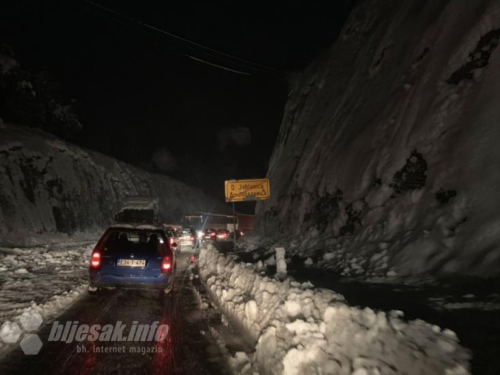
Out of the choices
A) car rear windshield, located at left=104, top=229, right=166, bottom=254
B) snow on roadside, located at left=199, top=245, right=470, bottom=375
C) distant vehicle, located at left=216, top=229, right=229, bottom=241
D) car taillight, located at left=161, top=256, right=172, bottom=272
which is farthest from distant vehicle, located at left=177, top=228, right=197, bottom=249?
snow on roadside, located at left=199, top=245, right=470, bottom=375

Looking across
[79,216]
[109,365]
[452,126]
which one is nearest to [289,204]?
[452,126]

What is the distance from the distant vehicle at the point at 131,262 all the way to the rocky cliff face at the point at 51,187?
59.3 feet

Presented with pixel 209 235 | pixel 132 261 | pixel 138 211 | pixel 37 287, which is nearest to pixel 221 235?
pixel 209 235

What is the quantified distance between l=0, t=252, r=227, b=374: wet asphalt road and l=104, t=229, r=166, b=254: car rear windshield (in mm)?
1261

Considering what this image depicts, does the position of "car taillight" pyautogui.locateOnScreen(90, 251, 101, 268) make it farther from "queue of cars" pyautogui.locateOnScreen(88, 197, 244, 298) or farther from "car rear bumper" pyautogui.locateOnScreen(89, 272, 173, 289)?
"car rear bumper" pyautogui.locateOnScreen(89, 272, 173, 289)

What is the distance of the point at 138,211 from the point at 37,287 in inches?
682

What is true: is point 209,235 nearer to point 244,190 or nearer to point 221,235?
point 221,235

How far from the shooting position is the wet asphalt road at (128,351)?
447 centimetres

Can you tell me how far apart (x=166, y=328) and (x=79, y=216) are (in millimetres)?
31247

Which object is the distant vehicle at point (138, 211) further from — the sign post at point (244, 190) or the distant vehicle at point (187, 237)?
the sign post at point (244, 190)

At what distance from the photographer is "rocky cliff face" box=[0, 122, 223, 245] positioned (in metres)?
25.9

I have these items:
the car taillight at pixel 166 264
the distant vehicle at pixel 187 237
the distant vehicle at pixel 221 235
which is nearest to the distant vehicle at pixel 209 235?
the distant vehicle at pixel 221 235

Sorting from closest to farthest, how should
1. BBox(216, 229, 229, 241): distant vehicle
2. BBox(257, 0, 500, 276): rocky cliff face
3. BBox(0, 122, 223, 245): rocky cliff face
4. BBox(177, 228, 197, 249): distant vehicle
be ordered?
BBox(257, 0, 500, 276): rocky cliff face < BBox(0, 122, 223, 245): rocky cliff face < BBox(177, 228, 197, 249): distant vehicle < BBox(216, 229, 229, 241): distant vehicle

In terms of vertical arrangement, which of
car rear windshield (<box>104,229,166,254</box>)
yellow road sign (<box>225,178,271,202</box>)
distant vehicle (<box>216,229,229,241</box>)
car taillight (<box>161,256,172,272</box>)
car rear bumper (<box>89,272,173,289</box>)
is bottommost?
distant vehicle (<box>216,229,229,241</box>)
